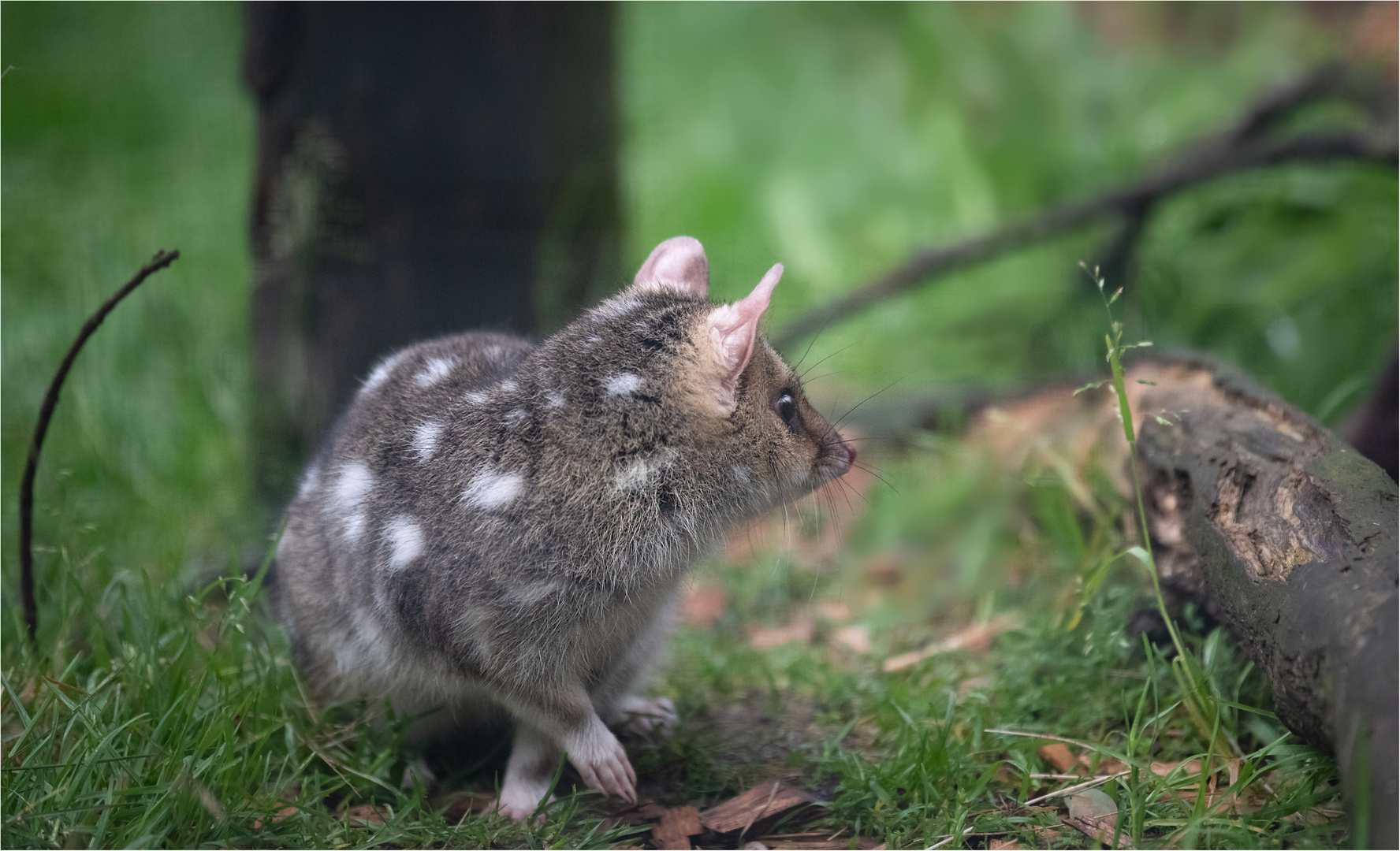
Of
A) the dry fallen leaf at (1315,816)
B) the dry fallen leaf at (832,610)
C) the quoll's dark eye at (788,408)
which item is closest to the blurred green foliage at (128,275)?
the quoll's dark eye at (788,408)

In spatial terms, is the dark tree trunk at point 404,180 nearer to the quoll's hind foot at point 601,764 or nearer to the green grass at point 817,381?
the green grass at point 817,381

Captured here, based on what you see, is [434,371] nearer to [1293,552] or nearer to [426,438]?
[426,438]

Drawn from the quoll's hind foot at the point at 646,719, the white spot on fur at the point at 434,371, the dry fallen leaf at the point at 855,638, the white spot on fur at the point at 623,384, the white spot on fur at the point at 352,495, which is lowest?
the dry fallen leaf at the point at 855,638

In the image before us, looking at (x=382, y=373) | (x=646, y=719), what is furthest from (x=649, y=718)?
(x=382, y=373)

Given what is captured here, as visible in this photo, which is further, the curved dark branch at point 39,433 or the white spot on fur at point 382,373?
the white spot on fur at point 382,373

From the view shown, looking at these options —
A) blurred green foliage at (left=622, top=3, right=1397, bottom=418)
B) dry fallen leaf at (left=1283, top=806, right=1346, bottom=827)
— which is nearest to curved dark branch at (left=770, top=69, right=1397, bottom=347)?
blurred green foliage at (left=622, top=3, right=1397, bottom=418)

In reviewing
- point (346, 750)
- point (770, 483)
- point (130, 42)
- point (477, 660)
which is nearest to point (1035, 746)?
point (770, 483)
